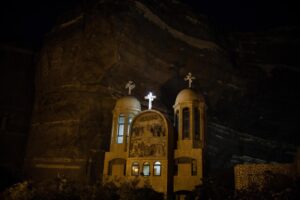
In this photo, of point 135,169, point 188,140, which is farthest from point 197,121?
point 135,169

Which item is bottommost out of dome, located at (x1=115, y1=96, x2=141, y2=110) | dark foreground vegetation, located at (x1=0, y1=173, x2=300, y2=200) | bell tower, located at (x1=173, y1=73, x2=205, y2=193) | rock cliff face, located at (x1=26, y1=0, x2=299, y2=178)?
dark foreground vegetation, located at (x1=0, y1=173, x2=300, y2=200)

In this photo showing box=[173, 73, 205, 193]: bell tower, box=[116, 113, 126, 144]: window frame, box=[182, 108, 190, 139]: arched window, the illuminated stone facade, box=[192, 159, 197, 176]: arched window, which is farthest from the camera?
box=[116, 113, 126, 144]: window frame

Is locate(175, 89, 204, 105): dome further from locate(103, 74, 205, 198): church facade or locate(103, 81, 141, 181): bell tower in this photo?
locate(103, 81, 141, 181): bell tower

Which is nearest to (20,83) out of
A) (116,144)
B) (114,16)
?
(114,16)

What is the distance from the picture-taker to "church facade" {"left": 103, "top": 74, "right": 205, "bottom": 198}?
70.9 ft

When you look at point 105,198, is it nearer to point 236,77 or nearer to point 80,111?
point 80,111

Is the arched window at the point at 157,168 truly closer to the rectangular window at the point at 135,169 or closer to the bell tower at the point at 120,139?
the rectangular window at the point at 135,169

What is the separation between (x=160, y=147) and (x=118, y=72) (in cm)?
1274

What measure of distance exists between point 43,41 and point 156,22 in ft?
49.1

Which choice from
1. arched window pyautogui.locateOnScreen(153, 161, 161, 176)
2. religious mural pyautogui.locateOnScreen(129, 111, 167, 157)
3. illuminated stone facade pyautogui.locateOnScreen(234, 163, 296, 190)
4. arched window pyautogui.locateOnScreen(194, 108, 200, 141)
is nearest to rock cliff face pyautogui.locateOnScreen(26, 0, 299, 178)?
religious mural pyautogui.locateOnScreen(129, 111, 167, 157)

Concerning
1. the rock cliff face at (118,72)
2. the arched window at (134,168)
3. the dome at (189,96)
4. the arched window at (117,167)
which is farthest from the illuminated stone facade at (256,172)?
the rock cliff face at (118,72)

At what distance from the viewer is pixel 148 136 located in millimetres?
23141

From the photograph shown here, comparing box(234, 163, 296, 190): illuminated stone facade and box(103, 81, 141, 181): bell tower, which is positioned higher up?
box(103, 81, 141, 181): bell tower

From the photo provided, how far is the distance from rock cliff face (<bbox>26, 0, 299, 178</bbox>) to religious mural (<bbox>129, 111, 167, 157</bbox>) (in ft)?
21.9
